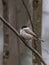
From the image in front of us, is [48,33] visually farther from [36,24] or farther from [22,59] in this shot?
[36,24]

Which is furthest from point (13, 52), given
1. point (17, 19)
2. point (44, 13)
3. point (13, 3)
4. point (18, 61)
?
Answer: point (44, 13)

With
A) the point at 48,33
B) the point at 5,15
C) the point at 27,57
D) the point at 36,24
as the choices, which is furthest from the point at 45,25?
the point at 36,24

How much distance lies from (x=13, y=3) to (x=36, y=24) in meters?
0.42

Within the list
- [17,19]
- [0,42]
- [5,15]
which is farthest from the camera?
[0,42]

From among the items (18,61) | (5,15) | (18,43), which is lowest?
(18,61)

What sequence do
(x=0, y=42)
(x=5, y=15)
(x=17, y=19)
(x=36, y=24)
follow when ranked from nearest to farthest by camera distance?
(x=36, y=24)
(x=5, y=15)
(x=17, y=19)
(x=0, y=42)

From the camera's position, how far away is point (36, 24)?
1568mm

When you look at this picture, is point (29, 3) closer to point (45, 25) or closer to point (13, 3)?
point (13, 3)

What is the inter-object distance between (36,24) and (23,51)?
50 centimetres

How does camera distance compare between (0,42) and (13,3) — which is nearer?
(13,3)

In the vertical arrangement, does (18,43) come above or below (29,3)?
below

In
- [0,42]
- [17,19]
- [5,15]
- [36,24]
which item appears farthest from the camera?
[0,42]

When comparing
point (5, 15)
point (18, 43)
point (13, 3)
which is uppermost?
point (13, 3)

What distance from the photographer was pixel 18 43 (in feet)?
6.54
